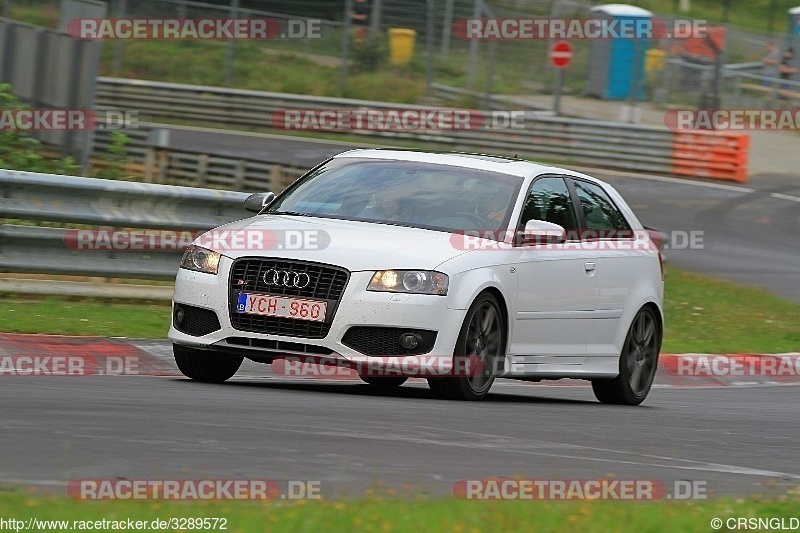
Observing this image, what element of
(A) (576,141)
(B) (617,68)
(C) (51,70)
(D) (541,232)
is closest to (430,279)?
(D) (541,232)

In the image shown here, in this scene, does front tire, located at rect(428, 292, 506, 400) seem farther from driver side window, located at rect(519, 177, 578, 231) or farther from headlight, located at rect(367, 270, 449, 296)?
driver side window, located at rect(519, 177, 578, 231)

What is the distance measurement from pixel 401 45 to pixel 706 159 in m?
6.51

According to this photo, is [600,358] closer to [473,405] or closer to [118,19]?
[473,405]

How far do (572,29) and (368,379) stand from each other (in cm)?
2429

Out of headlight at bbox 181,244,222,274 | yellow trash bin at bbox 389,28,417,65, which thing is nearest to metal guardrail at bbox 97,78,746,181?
yellow trash bin at bbox 389,28,417,65

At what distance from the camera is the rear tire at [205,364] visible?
10.0m

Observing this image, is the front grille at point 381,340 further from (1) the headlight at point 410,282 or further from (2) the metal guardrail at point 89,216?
(2) the metal guardrail at point 89,216

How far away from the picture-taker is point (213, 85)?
34.4 meters

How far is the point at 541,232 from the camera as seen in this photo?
33.0ft

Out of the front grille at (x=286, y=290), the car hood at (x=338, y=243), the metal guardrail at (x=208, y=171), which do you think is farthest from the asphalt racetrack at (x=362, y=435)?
the metal guardrail at (x=208, y=171)

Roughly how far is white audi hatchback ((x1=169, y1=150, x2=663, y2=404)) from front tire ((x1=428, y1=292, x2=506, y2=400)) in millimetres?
14

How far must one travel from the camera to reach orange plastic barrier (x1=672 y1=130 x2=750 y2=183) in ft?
101

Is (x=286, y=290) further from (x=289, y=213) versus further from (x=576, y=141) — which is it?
(x=576, y=141)

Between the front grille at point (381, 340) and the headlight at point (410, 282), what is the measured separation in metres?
0.23
